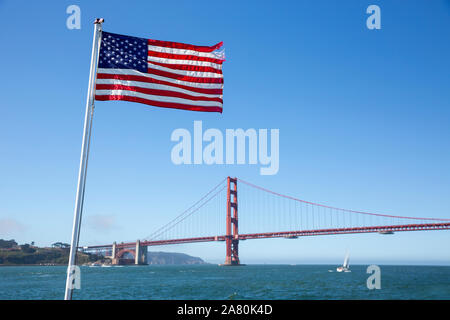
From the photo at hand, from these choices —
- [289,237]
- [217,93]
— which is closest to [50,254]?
[289,237]

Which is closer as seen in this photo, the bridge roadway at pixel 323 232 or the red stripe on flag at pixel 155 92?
the red stripe on flag at pixel 155 92

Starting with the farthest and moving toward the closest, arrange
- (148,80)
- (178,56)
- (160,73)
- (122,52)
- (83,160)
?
(178,56)
(160,73)
(148,80)
(122,52)
(83,160)

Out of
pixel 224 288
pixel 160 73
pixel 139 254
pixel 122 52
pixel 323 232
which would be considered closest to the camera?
pixel 122 52

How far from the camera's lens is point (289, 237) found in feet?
264

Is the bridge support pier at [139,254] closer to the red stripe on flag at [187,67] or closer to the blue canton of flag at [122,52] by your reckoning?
the red stripe on flag at [187,67]

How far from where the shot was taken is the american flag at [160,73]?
27.8 feet

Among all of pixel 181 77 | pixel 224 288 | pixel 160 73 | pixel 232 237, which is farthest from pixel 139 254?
pixel 160 73

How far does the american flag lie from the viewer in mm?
8469

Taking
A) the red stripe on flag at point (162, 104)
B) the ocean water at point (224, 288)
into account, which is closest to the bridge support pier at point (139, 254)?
the ocean water at point (224, 288)

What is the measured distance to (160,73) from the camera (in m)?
9.04

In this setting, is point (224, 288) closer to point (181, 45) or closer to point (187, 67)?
point (187, 67)
